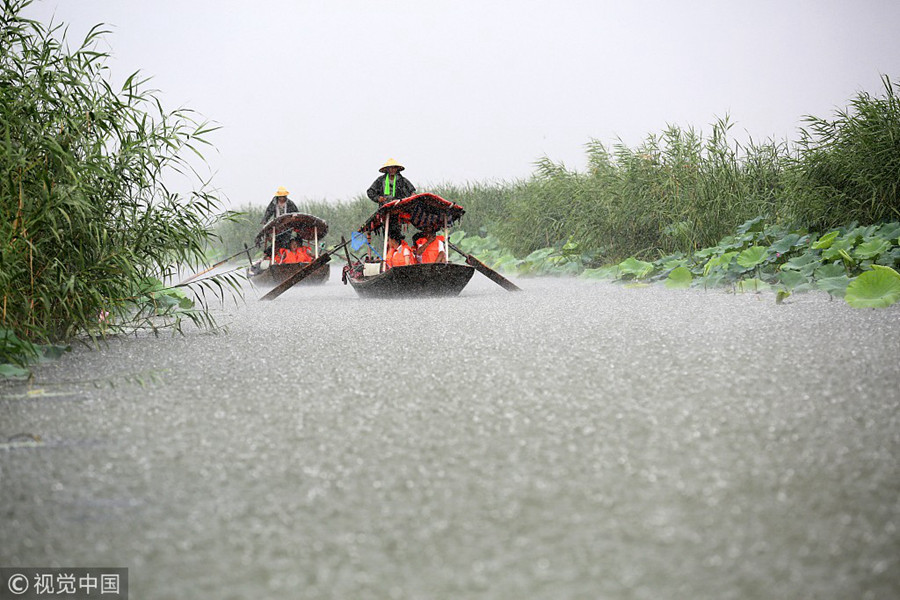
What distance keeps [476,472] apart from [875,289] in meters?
3.42

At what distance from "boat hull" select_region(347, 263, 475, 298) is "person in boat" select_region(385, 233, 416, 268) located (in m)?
0.53

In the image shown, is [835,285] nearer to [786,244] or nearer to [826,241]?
[826,241]

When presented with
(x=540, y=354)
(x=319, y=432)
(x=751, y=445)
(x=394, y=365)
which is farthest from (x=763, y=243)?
(x=319, y=432)

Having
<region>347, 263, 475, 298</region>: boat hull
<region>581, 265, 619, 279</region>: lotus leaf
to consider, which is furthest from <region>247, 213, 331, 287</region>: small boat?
<region>581, 265, 619, 279</region>: lotus leaf

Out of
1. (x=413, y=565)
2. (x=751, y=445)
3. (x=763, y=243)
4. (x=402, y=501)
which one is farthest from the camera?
(x=763, y=243)

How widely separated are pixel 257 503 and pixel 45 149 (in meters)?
2.60

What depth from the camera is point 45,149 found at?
321 centimetres

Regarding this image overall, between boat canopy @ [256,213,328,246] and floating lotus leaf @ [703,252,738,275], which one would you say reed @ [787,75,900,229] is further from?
boat canopy @ [256,213,328,246]

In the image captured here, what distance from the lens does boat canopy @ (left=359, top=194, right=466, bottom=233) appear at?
6664mm

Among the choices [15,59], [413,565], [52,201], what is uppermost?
[15,59]

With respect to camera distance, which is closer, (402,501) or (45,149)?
(402,501)

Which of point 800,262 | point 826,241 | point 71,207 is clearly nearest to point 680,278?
point 800,262

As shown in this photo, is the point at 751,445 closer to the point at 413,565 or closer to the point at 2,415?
the point at 413,565

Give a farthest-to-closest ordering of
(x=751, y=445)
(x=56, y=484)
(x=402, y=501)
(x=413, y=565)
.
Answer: (x=751, y=445) < (x=56, y=484) < (x=402, y=501) < (x=413, y=565)
